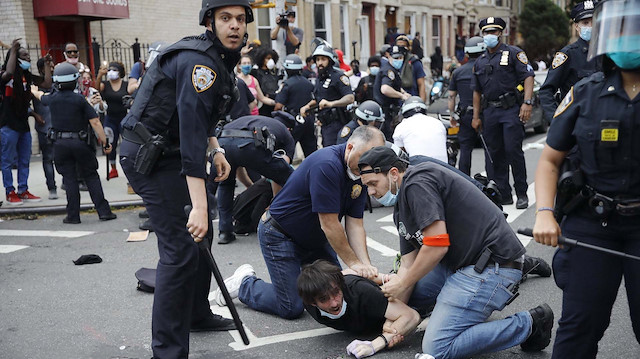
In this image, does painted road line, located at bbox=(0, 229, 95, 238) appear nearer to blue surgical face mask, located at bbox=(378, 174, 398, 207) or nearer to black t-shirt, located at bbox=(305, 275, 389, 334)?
black t-shirt, located at bbox=(305, 275, 389, 334)

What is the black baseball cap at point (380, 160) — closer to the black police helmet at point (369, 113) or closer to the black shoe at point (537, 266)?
the black shoe at point (537, 266)

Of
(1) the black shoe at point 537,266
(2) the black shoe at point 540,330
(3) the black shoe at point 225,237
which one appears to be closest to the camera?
(2) the black shoe at point 540,330

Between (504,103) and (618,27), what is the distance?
17.1 ft

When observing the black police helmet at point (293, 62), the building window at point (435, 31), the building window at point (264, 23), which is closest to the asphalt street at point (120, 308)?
the black police helmet at point (293, 62)

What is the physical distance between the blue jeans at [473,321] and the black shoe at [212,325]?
1339mm

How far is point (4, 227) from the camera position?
8062 mm

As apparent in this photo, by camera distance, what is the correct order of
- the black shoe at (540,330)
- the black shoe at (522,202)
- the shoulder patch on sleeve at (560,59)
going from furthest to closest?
the black shoe at (522,202) < the shoulder patch on sleeve at (560,59) < the black shoe at (540,330)

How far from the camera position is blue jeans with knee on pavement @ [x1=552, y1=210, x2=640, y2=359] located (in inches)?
113

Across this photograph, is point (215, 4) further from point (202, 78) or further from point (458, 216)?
point (458, 216)

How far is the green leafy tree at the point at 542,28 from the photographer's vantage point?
121 ft

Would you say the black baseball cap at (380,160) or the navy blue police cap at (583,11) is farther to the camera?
the navy blue police cap at (583,11)

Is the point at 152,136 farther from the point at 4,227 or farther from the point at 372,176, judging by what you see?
the point at 4,227

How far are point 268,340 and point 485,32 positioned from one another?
5.15 meters

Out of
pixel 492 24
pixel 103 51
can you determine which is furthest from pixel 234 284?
pixel 103 51
